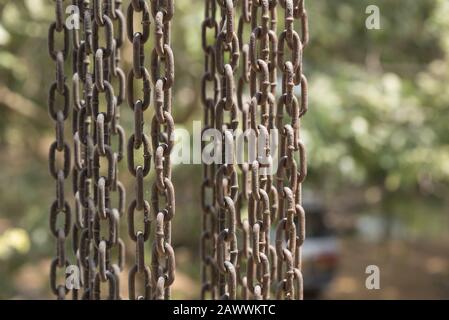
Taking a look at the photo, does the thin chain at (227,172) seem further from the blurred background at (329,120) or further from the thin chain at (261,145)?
the blurred background at (329,120)

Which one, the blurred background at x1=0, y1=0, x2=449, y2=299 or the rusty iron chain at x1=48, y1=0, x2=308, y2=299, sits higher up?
the blurred background at x1=0, y1=0, x2=449, y2=299

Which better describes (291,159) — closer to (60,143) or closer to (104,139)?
(104,139)

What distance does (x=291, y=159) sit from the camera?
1449mm

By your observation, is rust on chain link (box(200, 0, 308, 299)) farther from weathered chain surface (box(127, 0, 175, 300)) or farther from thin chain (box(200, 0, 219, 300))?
thin chain (box(200, 0, 219, 300))

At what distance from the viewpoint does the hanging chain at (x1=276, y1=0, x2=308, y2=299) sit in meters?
1.44

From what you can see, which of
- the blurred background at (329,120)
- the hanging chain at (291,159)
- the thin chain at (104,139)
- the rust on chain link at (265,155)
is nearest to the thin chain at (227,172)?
the rust on chain link at (265,155)

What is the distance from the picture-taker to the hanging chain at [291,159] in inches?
56.6

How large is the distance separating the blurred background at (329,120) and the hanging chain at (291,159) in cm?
183

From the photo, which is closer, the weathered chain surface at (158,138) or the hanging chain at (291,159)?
the weathered chain surface at (158,138)

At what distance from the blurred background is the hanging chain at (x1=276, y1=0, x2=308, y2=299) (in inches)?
72.0

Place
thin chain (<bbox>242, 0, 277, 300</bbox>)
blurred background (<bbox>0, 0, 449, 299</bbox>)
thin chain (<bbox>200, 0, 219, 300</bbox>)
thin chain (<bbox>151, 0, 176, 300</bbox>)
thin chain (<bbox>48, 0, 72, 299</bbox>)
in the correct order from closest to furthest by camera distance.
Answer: thin chain (<bbox>151, 0, 176, 300</bbox>), thin chain (<bbox>242, 0, 277, 300</bbox>), thin chain (<bbox>48, 0, 72, 299</bbox>), thin chain (<bbox>200, 0, 219, 300</bbox>), blurred background (<bbox>0, 0, 449, 299</bbox>)

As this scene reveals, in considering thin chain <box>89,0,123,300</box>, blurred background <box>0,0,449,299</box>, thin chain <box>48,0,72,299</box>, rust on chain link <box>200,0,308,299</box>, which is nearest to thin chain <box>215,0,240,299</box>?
rust on chain link <box>200,0,308,299</box>

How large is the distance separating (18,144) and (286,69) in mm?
4229
